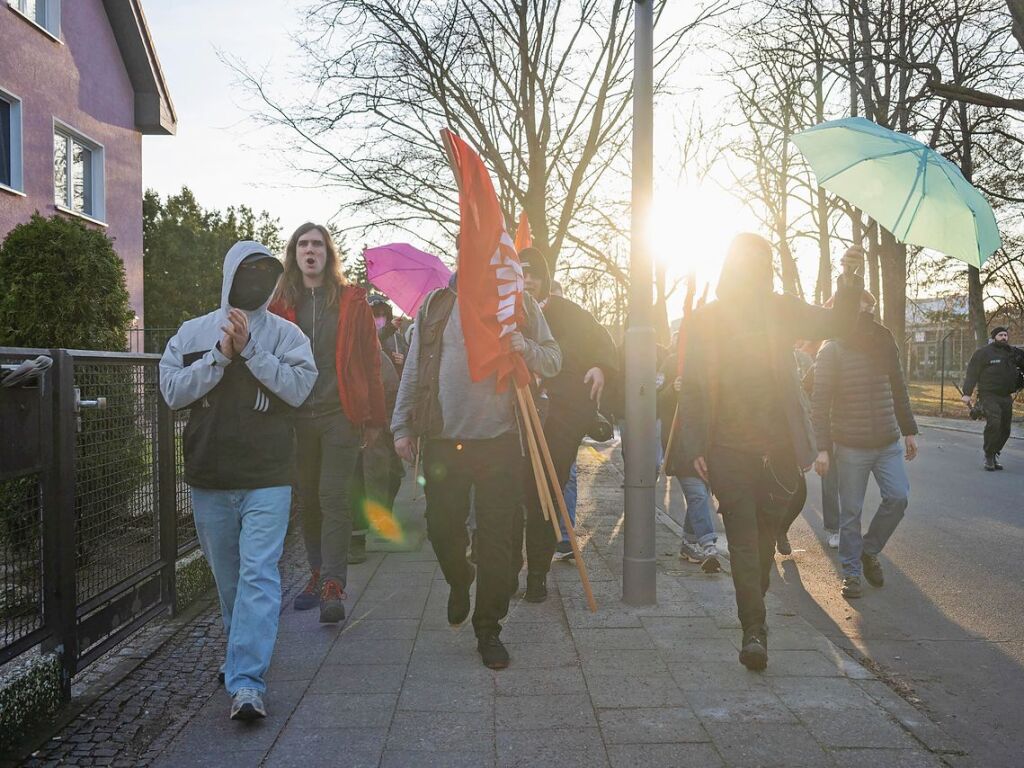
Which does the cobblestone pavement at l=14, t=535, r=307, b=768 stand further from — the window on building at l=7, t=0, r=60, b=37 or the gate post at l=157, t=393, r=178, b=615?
the window on building at l=7, t=0, r=60, b=37

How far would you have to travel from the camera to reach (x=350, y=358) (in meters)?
5.05

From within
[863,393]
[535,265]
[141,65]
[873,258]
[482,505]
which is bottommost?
[482,505]

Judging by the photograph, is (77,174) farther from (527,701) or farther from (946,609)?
(946,609)

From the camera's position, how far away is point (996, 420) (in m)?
12.5

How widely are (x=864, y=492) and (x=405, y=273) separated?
249 inches

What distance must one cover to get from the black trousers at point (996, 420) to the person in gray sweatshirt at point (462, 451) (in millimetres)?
10252

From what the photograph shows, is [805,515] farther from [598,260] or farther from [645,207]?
[598,260]

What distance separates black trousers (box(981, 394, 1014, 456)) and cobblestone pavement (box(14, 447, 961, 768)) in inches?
349

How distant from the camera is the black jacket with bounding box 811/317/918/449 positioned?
5863 millimetres

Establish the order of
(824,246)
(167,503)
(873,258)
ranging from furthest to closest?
(824,246), (873,258), (167,503)

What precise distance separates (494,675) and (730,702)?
3.36ft

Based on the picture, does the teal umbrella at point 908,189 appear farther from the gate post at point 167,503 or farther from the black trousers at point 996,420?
the black trousers at point 996,420

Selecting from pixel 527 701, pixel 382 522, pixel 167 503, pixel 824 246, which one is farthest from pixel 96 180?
pixel 824 246

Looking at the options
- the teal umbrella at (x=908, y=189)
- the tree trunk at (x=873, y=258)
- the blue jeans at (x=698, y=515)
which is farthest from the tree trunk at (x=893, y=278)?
the teal umbrella at (x=908, y=189)
